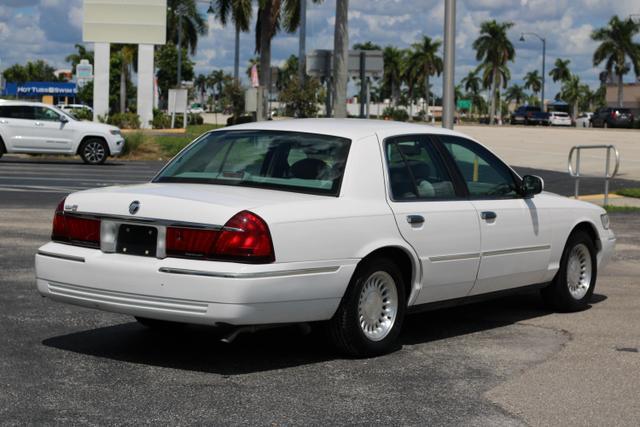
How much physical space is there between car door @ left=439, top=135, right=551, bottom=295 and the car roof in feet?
0.92

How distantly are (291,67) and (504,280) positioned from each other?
150524mm

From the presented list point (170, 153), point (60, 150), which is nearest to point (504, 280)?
point (60, 150)

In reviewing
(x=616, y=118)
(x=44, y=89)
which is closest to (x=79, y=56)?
(x=44, y=89)

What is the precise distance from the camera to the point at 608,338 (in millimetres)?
8414

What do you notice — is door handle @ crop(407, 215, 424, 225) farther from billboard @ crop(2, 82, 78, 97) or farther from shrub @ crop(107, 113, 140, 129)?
billboard @ crop(2, 82, 78, 97)

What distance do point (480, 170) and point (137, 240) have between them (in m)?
2.97

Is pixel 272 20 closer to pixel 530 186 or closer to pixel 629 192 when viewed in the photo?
pixel 629 192

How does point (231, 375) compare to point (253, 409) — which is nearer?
point (253, 409)

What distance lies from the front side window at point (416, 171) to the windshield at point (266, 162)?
0.41 m

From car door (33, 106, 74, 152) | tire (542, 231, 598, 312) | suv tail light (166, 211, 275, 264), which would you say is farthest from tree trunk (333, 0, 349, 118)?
suv tail light (166, 211, 275, 264)

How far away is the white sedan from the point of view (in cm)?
677

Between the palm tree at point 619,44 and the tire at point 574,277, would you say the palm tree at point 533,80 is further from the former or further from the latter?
the tire at point 574,277

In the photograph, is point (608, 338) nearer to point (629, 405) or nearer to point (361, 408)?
point (629, 405)

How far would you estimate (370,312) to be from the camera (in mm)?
7574
